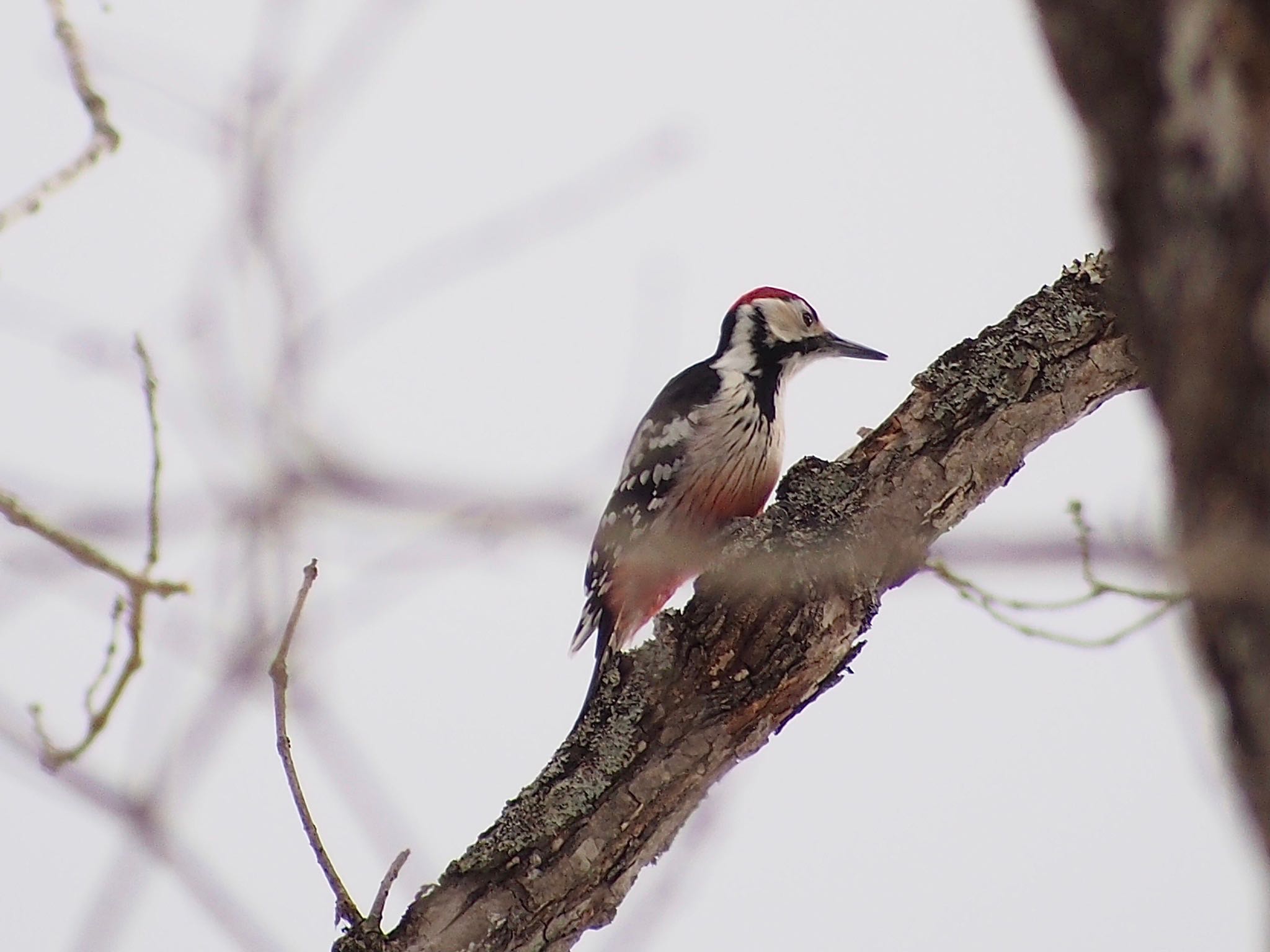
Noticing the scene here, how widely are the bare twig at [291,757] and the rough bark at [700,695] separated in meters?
0.07

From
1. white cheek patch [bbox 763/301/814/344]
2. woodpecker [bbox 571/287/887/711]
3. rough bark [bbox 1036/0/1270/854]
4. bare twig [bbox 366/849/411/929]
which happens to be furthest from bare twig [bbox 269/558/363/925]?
white cheek patch [bbox 763/301/814/344]

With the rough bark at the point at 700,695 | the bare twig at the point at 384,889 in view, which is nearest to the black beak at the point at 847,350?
the rough bark at the point at 700,695

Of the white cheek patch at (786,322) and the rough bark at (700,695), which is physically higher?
the white cheek patch at (786,322)

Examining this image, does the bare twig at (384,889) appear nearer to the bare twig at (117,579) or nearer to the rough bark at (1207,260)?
the bare twig at (117,579)

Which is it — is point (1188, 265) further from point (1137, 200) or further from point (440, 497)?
point (440, 497)

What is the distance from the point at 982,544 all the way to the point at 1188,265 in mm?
217

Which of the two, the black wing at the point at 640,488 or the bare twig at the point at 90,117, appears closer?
the bare twig at the point at 90,117

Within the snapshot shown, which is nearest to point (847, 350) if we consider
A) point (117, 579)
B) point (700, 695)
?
point (700, 695)

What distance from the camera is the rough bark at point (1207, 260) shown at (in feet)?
2.48

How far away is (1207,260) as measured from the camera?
2.54ft

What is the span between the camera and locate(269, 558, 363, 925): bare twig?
1.86 m

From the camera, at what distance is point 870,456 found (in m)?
2.86

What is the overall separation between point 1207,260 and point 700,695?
6.10ft

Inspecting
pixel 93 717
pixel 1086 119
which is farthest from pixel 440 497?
pixel 93 717
